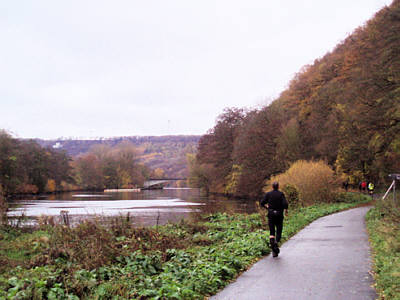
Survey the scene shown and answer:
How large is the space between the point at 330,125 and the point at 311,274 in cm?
4031

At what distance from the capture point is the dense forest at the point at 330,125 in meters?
22.9

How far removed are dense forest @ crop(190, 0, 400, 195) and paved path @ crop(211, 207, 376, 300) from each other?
36.9 ft

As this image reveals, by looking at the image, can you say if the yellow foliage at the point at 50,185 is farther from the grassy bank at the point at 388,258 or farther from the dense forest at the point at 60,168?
the grassy bank at the point at 388,258

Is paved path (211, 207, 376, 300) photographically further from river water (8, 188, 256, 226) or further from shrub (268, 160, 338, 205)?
shrub (268, 160, 338, 205)

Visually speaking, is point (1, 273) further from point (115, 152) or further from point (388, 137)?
point (115, 152)

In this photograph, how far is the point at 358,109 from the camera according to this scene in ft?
82.1

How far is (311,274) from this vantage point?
358 inches

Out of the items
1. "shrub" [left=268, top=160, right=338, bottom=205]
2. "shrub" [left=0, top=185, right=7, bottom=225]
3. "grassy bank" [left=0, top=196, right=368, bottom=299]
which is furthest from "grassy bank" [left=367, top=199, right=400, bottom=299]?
"shrub" [left=268, top=160, right=338, bottom=205]

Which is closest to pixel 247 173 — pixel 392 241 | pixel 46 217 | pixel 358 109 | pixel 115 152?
pixel 358 109

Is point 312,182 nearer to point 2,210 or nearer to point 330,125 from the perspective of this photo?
point 330,125

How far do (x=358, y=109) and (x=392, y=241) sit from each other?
50.1 feet

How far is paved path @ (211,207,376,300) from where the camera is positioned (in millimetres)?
7625

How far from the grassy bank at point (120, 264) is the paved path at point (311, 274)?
1.85ft

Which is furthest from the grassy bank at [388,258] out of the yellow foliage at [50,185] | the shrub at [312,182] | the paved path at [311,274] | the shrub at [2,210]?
the yellow foliage at [50,185]
